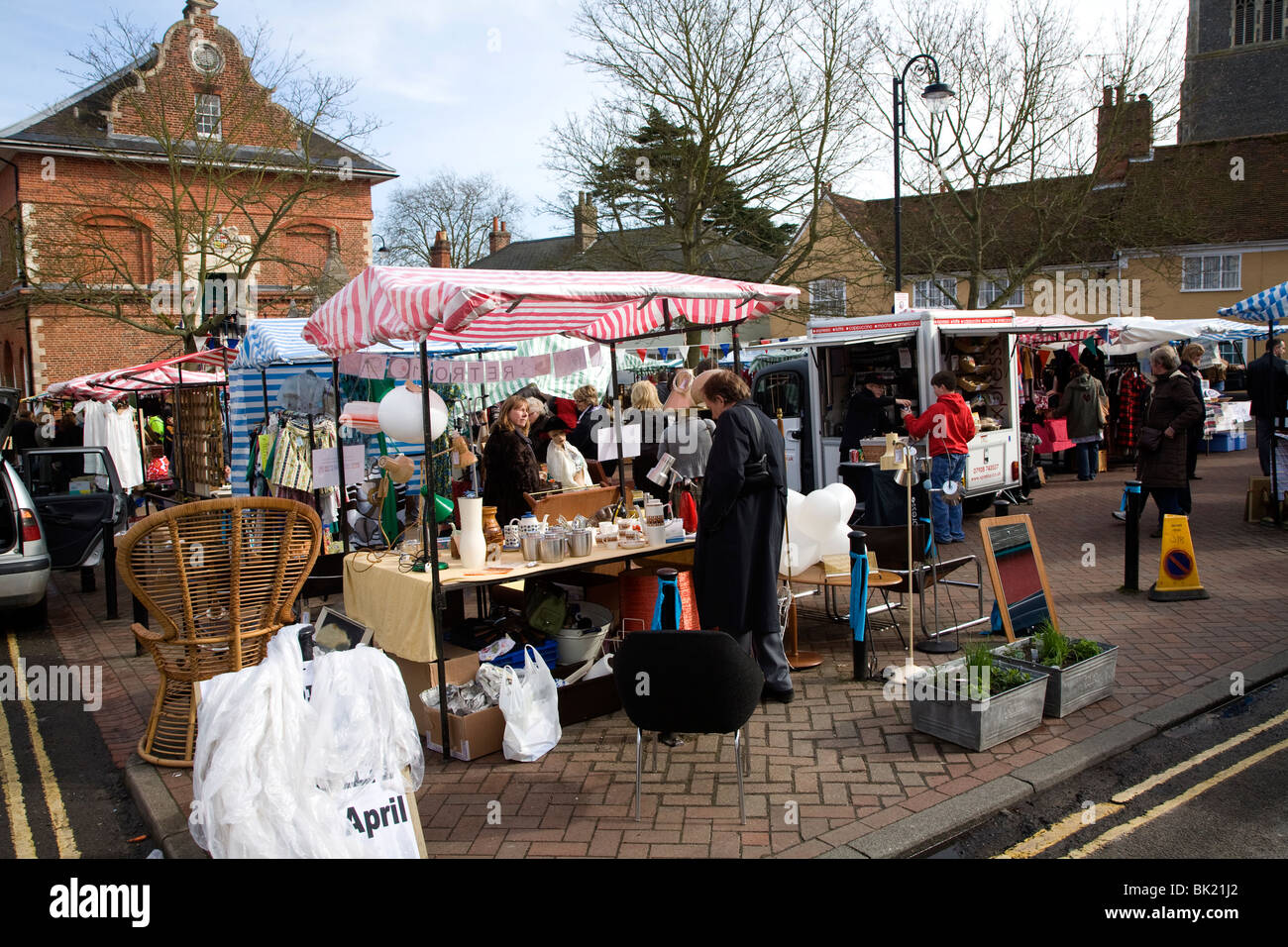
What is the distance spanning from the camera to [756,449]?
520cm

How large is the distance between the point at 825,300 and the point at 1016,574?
19.7m

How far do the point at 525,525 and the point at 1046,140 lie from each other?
21.6 metres

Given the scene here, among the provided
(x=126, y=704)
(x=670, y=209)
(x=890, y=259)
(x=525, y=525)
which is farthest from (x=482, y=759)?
(x=890, y=259)

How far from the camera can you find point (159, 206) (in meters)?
22.5

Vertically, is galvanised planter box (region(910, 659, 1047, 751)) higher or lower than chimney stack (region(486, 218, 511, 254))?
lower

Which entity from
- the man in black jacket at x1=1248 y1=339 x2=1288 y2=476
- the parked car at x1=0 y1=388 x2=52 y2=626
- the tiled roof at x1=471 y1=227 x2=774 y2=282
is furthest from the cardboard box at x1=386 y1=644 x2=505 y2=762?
the tiled roof at x1=471 y1=227 x2=774 y2=282

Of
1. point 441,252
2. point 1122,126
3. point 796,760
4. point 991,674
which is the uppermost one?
point 441,252

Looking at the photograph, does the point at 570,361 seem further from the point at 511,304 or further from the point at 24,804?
the point at 24,804

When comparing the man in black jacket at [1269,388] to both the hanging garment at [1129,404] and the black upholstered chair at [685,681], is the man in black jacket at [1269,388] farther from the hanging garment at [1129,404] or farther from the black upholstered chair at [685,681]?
the black upholstered chair at [685,681]

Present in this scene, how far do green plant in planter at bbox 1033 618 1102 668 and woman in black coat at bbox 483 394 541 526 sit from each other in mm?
4200

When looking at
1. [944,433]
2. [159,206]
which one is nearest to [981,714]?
[944,433]

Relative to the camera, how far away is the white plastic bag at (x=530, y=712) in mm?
4855

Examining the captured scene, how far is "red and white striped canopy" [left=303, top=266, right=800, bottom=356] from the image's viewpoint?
4645mm

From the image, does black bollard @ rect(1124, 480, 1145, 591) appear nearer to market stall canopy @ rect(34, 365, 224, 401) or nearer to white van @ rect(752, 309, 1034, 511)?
white van @ rect(752, 309, 1034, 511)
